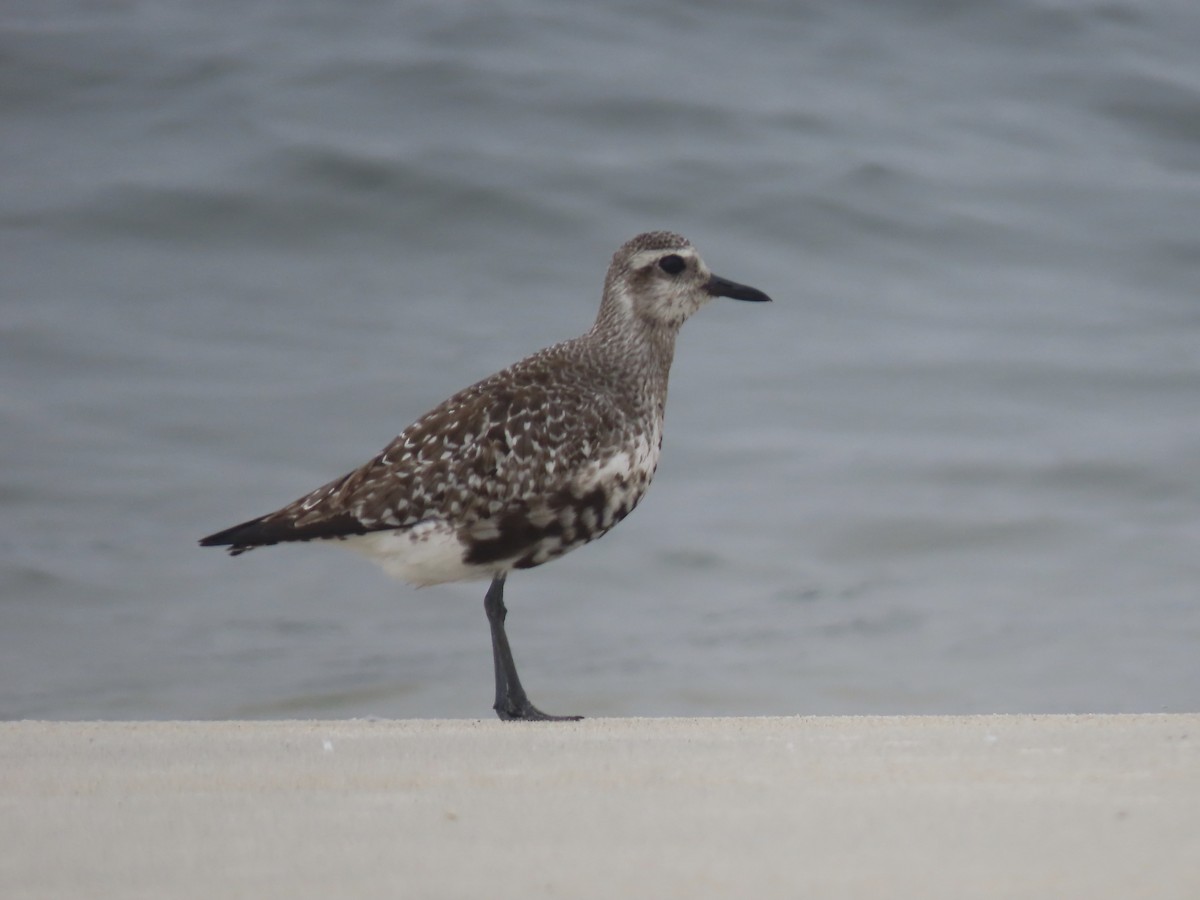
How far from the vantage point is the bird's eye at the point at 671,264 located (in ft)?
31.2

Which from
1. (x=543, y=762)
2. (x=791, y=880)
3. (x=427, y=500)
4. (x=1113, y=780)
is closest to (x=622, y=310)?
(x=427, y=500)

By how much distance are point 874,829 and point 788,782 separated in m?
0.72

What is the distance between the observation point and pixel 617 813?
525cm

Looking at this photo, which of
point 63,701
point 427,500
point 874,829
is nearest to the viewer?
point 874,829

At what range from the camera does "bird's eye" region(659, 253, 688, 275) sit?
952 centimetres

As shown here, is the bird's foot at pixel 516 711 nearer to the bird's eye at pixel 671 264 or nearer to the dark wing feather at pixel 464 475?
the dark wing feather at pixel 464 475

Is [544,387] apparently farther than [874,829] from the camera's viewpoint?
Yes

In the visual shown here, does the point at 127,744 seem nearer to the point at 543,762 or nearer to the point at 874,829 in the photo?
the point at 543,762

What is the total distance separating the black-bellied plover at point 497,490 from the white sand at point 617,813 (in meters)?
1.47

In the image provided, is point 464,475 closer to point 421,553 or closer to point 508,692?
point 421,553

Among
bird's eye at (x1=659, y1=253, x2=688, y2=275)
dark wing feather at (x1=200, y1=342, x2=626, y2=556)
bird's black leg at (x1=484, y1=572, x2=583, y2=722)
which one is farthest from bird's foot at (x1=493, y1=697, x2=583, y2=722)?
bird's eye at (x1=659, y1=253, x2=688, y2=275)

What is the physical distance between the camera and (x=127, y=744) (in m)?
6.86

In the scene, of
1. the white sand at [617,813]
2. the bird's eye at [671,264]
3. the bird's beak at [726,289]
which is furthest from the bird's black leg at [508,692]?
the bird's beak at [726,289]

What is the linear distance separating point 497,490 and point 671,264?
1.83 meters
